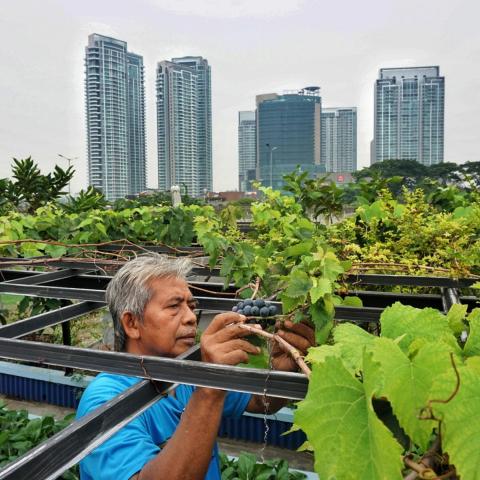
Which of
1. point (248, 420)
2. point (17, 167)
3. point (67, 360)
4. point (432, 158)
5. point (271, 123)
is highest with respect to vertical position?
point (271, 123)

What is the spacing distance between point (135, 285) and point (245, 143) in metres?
56.3

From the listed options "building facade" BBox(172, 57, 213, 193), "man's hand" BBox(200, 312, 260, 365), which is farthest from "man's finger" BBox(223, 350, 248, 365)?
"building facade" BBox(172, 57, 213, 193)

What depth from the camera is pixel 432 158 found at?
4803 centimetres

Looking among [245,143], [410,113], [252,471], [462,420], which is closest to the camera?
[462,420]

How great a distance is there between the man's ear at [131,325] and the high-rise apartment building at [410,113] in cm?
4690

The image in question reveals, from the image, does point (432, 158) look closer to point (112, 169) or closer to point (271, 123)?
point (271, 123)

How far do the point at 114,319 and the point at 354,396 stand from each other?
1.19 meters

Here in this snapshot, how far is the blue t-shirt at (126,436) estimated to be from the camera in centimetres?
125

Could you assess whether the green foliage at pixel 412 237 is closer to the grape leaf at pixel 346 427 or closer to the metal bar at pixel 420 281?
the metal bar at pixel 420 281

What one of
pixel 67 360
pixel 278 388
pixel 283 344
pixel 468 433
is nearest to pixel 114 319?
pixel 67 360

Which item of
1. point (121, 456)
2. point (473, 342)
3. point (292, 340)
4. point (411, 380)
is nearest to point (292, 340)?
point (292, 340)

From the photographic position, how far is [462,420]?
636mm

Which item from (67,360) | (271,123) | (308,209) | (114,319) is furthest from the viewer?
(271,123)

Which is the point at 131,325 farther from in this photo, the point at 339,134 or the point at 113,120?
the point at 339,134
